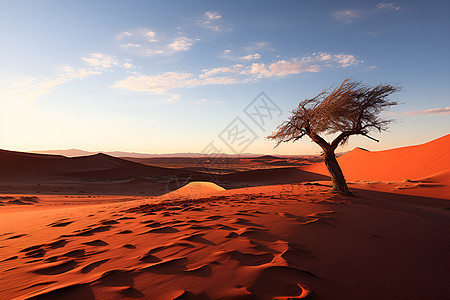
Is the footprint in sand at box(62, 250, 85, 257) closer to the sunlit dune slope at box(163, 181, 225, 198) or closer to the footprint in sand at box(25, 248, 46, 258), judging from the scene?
the footprint in sand at box(25, 248, 46, 258)

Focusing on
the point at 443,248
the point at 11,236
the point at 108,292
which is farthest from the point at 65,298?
the point at 443,248

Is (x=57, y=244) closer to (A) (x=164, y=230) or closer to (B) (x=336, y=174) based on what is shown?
(A) (x=164, y=230)

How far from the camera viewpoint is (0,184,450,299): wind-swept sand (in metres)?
2.01

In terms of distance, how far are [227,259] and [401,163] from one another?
3066 cm

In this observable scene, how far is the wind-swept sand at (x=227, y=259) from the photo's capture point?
6.61ft

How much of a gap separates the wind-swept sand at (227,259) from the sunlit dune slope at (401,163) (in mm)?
21060

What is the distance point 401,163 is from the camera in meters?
25.1

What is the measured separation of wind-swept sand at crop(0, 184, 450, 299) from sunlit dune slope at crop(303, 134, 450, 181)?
21060 millimetres

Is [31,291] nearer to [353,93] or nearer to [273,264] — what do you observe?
[273,264]

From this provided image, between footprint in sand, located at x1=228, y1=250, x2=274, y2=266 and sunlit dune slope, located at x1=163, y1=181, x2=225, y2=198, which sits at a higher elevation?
footprint in sand, located at x1=228, y1=250, x2=274, y2=266

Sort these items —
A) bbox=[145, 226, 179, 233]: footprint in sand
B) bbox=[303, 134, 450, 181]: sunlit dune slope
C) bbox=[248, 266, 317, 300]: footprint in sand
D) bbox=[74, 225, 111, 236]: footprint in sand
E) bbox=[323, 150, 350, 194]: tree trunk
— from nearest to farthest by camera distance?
1. bbox=[248, 266, 317, 300]: footprint in sand
2. bbox=[145, 226, 179, 233]: footprint in sand
3. bbox=[74, 225, 111, 236]: footprint in sand
4. bbox=[323, 150, 350, 194]: tree trunk
5. bbox=[303, 134, 450, 181]: sunlit dune slope

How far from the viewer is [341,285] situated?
2.10 metres

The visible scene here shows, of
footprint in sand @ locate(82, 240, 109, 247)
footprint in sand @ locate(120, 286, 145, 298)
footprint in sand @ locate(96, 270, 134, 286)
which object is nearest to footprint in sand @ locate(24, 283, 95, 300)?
footprint in sand @ locate(96, 270, 134, 286)

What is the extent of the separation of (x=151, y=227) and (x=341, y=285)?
316 cm
